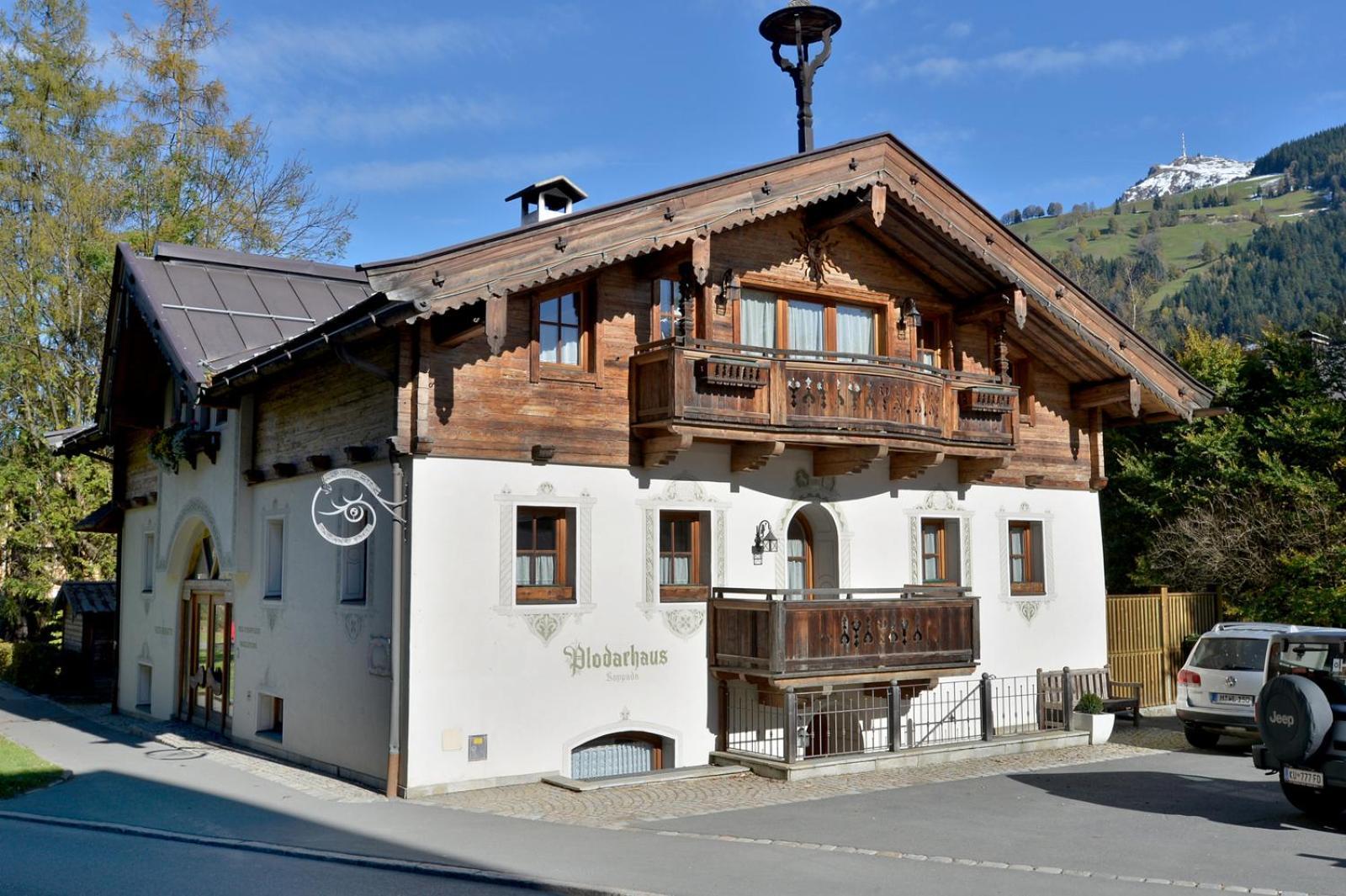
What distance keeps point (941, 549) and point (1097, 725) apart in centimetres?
348

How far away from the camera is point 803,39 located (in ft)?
63.5

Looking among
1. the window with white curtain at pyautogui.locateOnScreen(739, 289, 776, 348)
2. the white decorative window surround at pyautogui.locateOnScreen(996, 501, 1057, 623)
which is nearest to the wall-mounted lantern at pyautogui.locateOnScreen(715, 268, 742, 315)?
the window with white curtain at pyautogui.locateOnScreen(739, 289, 776, 348)

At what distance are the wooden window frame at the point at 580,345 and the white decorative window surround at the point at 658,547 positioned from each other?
179 centimetres

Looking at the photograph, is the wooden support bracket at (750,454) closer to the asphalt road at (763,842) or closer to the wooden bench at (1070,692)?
the asphalt road at (763,842)

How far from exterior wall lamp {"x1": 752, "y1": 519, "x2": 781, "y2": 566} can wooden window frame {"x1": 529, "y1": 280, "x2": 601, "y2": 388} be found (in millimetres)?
3181

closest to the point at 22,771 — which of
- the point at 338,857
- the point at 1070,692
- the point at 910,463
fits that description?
the point at 338,857

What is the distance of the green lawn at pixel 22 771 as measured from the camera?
14440mm

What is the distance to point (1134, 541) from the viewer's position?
2873cm

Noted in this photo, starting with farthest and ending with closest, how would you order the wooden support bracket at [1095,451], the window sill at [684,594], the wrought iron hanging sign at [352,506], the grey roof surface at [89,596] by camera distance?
the grey roof surface at [89,596] → the wooden support bracket at [1095,451] → the window sill at [684,594] → the wrought iron hanging sign at [352,506]

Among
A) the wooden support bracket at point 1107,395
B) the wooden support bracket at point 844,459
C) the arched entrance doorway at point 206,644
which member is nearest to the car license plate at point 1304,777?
the wooden support bracket at point 844,459

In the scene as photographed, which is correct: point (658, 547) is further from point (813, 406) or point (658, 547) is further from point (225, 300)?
point (225, 300)

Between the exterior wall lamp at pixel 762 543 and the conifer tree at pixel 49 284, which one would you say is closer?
the exterior wall lamp at pixel 762 543

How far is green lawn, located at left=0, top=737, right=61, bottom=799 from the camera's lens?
14.4 m

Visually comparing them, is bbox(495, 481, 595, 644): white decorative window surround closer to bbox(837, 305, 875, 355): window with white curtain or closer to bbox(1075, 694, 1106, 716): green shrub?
bbox(837, 305, 875, 355): window with white curtain
